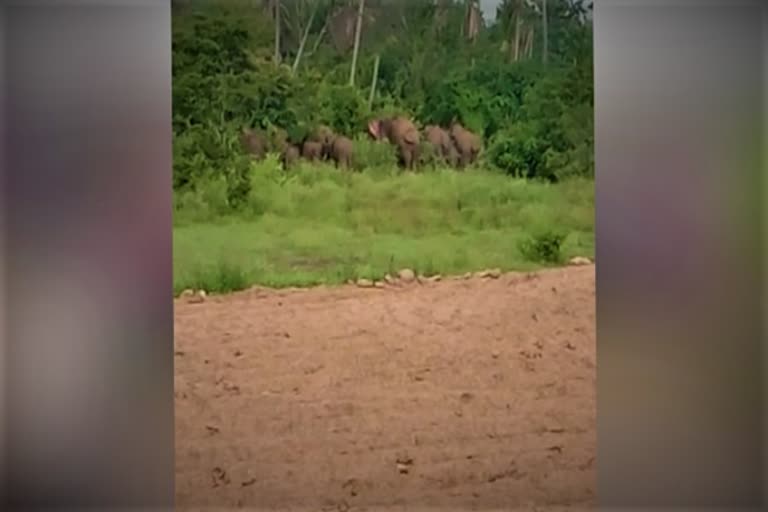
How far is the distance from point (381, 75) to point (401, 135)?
27cm

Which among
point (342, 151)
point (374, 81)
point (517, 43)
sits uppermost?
point (517, 43)

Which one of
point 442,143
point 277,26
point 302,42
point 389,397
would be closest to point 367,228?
point 442,143

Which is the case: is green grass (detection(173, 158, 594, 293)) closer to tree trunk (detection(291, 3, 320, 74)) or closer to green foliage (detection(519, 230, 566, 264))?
green foliage (detection(519, 230, 566, 264))

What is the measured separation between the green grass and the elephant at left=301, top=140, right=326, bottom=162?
0.05 m

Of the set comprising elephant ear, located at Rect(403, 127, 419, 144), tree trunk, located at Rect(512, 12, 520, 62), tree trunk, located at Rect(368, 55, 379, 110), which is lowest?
elephant ear, located at Rect(403, 127, 419, 144)

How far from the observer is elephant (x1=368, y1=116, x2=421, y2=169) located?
456 centimetres

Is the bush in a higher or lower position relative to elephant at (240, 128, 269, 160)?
lower

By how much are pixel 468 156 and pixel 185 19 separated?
4.39 feet

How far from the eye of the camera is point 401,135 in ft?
15.0

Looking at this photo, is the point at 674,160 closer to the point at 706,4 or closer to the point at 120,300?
the point at 706,4

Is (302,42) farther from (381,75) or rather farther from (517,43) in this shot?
(517,43)

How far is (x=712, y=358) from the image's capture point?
448 cm

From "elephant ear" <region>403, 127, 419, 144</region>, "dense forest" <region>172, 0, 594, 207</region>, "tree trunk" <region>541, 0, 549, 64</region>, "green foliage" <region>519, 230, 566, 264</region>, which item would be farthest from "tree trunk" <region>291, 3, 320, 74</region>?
"green foliage" <region>519, 230, 566, 264</region>

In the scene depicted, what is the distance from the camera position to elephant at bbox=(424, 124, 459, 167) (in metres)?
4.57
